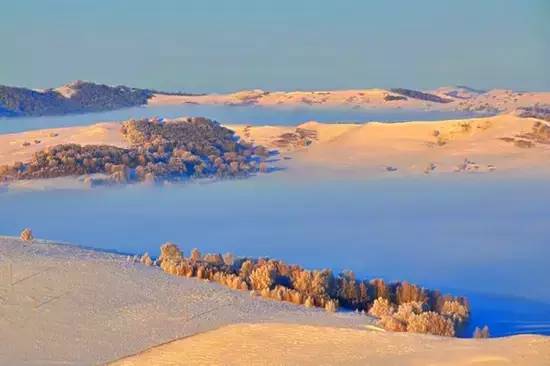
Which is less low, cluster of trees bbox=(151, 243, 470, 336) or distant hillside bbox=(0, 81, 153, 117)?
distant hillside bbox=(0, 81, 153, 117)

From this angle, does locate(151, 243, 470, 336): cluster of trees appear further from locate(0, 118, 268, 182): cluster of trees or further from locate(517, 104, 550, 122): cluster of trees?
locate(517, 104, 550, 122): cluster of trees

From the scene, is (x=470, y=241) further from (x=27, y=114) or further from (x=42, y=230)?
(x=27, y=114)

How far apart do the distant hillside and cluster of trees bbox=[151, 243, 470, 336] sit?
36.5m

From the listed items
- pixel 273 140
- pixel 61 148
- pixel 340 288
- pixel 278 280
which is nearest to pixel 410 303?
pixel 340 288

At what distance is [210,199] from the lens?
63.2 ft

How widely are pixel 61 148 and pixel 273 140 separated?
26.5 feet

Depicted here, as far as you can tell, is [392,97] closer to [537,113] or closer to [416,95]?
[416,95]

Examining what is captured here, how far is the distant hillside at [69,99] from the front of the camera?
4766 centimetres

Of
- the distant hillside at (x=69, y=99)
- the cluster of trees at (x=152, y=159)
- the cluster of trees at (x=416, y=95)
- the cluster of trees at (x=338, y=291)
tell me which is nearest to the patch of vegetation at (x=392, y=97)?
the cluster of trees at (x=416, y=95)

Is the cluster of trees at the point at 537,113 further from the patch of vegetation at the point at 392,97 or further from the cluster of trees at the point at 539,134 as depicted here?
the patch of vegetation at the point at 392,97

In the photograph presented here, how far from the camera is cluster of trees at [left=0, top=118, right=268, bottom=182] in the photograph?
2284 cm

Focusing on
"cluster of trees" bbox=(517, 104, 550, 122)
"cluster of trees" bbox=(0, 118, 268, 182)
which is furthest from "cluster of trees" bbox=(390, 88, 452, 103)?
"cluster of trees" bbox=(0, 118, 268, 182)

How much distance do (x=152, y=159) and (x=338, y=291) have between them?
15.0 meters

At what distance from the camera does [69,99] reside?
5291 cm
